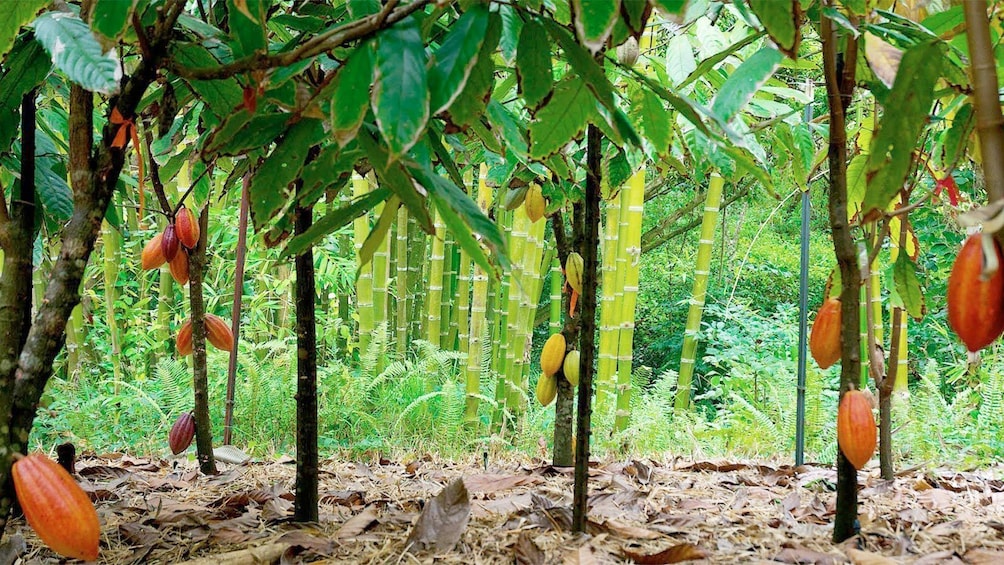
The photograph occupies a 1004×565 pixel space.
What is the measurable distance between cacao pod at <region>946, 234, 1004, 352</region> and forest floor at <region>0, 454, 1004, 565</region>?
0.49 m

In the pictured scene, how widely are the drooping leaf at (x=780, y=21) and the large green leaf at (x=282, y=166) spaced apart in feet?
1.09

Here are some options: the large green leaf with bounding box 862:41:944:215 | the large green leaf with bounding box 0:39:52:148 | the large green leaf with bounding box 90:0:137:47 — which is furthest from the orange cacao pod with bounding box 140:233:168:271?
the large green leaf with bounding box 862:41:944:215

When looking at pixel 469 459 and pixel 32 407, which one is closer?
pixel 32 407

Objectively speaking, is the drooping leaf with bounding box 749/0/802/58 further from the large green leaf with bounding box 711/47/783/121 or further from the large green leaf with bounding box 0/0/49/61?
the large green leaf with bounding box 0/0/49/61

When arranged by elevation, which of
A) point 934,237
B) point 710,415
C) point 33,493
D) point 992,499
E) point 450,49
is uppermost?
point 934,237

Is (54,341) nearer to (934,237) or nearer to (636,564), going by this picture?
(636,564)

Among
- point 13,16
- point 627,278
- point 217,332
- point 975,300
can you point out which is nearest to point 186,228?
point 217,332

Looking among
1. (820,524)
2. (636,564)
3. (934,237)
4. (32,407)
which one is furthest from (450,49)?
(934,237)

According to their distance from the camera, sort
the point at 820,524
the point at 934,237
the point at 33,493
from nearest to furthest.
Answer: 1. the point at 33,493
2. the point at 820,524
3. the point at 934,237

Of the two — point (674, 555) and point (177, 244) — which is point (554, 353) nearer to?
point (674, 555)

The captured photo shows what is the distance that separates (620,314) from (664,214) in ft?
10.1

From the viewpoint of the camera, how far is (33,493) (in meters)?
0.62

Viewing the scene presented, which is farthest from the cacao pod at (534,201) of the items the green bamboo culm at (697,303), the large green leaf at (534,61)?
the green bamboo culm at (697,303)

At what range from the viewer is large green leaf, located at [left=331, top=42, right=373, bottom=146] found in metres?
0.45
